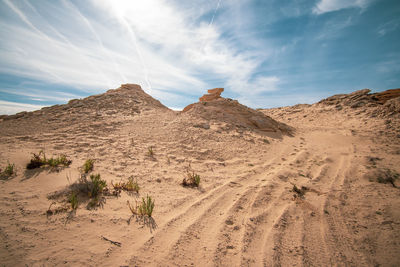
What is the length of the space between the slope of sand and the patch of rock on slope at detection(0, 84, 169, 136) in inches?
12.3

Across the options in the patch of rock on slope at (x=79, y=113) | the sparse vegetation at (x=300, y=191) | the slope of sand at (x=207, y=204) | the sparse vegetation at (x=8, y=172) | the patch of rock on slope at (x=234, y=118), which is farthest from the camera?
→ the patch of rock on slope at (x=234, y=118)

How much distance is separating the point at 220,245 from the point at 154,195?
5.31 ft

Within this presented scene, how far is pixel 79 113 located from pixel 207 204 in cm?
935

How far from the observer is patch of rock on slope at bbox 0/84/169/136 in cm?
754

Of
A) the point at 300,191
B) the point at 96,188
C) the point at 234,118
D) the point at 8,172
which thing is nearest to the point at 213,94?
the point at 234,118

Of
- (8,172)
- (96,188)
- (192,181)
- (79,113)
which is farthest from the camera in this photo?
(79,113)

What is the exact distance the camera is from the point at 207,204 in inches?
118

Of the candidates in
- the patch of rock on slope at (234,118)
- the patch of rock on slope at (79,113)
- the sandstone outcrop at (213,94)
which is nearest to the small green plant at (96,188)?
the patch of rock on slope at (234,118)

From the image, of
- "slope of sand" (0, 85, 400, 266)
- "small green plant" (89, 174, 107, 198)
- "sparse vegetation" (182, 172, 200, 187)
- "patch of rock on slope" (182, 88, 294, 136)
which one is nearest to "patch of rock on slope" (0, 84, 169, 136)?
"slope of sand" (0, 85, 400, 266)

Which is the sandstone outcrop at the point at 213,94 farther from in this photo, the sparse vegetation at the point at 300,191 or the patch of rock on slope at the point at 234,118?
the sparse vegetation at the point at 300,191

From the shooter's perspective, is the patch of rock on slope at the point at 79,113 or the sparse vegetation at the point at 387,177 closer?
the sparse vegetation at the point at 387,177

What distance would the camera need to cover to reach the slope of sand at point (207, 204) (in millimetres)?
1953

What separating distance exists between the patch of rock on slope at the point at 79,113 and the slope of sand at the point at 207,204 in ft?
1.02

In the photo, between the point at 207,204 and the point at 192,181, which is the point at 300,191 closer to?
the point at 207,204
